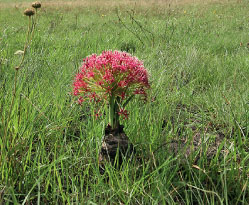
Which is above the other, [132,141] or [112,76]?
[112,76]

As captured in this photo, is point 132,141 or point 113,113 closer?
point 113,113

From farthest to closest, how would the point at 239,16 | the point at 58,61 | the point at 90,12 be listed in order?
1. the point at 90,12
2. the point at 239,16
3. the point at 58,61

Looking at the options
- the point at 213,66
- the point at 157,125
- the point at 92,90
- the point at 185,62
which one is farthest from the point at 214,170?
the point at 213,66

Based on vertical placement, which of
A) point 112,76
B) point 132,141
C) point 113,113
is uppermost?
point 112,76

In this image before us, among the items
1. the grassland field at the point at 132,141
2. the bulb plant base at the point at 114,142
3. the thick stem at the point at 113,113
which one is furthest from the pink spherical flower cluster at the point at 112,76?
the grassland field at the point at 132,141

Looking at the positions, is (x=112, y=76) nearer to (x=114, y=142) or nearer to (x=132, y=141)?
(x=114, y=142)

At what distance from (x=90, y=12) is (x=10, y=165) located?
10.8 m

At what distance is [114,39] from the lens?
5.01 m

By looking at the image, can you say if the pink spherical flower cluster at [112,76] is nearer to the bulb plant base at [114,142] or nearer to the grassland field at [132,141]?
the bulb plant base at [114,142]

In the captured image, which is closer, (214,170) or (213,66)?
(214,170)

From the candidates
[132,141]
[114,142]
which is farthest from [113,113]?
[132,141]

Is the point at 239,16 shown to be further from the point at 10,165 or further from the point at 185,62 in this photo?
the point at 10,165

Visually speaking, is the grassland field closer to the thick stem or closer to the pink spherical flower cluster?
the thick stem

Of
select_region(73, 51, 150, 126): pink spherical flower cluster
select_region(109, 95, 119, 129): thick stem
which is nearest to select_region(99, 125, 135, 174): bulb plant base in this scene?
select_region(109, 95, 119, 129): thick stem
